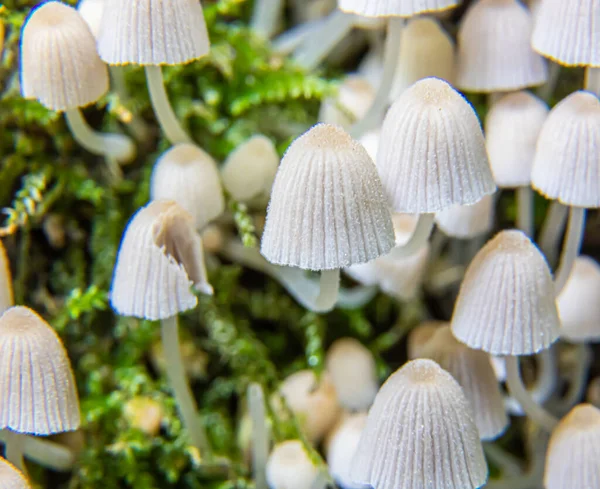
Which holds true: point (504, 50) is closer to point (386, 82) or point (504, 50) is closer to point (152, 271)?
point (386, 82)

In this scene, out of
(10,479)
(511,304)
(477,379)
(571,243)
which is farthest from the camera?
(571,243)

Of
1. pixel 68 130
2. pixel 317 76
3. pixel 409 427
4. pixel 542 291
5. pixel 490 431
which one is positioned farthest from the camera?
pixel 317 76

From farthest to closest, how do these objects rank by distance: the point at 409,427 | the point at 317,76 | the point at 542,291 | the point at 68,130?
the point at 317,76 < the point at 68,130 < the point at 542,291 < the point at 409,427

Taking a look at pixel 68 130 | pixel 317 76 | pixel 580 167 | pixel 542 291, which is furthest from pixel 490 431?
pixel 68 130

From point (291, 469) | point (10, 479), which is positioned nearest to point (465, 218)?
point (291, 469)

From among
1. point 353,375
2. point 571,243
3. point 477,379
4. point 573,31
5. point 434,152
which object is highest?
point 573,31

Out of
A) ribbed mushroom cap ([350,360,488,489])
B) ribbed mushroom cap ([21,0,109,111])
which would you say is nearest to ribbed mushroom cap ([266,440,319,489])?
ribbed mushroom cap ([350,360,488,489])

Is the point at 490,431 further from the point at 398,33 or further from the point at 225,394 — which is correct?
the point at 398,33
